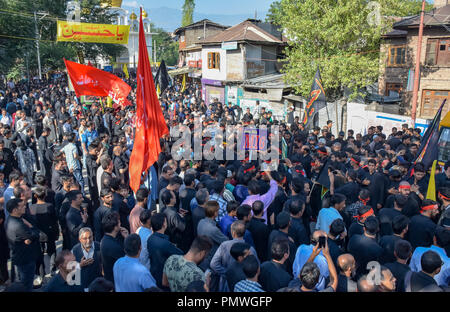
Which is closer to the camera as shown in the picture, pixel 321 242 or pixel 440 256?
pixel 321 242

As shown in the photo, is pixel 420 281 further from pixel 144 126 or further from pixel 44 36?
pixel 44 36

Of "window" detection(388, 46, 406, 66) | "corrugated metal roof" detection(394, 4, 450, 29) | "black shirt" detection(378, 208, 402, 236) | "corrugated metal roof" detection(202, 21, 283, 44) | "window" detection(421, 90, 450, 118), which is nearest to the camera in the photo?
"black shirt" detection(378, 208, 402, 236)

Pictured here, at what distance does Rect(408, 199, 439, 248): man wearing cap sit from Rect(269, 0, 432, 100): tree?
12.6 meters

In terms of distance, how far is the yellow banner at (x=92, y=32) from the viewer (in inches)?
1079

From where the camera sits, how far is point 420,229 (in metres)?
4.82

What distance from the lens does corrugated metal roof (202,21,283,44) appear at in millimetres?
26625

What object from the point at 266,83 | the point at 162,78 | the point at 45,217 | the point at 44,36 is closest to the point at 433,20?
the point at 266,83

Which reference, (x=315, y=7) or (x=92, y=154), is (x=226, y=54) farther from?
(x=92, y=154)

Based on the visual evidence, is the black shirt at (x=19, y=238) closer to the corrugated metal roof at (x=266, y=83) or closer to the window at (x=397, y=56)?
the corrugated metal roof at (x=266, y=83)

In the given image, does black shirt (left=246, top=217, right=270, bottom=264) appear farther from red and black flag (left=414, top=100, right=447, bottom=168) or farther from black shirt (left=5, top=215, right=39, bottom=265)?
red and black flag (left=414, top=100, right=447, bottom=168)

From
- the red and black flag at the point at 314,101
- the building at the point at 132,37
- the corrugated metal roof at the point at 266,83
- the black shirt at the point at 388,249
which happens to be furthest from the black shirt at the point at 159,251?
the building at the point at 132,37

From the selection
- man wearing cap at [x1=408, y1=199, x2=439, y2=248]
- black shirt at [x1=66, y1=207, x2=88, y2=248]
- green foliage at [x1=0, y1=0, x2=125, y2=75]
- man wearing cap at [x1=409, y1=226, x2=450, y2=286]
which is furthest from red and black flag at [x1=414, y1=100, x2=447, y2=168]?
green foliage at [x1=0, y1=0, x2=125, y2=75]

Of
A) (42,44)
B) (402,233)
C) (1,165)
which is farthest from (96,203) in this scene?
(42,44)

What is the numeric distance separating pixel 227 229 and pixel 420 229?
259cm
